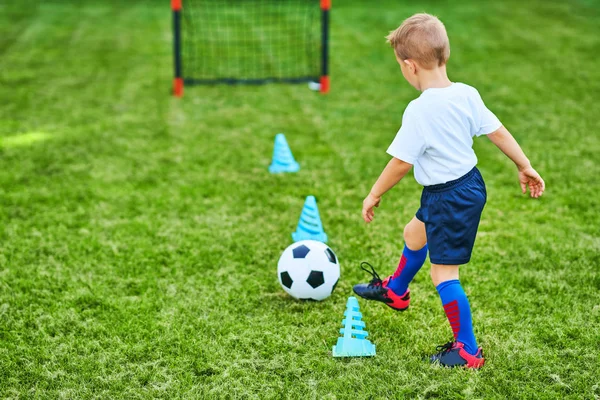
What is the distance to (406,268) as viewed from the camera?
3.43 meters

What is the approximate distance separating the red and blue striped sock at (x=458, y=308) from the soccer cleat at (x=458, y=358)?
30 mm

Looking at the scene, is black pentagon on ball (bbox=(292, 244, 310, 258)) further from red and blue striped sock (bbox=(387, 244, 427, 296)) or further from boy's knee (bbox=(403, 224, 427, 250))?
boy's knee (bbox=(403, 224, 427, 250))

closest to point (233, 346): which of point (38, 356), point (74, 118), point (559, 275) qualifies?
point (38, 356)

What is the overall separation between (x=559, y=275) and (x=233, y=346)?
1992mm

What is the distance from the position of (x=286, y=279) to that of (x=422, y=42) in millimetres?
1523

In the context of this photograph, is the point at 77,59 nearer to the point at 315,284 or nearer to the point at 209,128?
the point at 209,128

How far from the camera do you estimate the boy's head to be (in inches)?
112

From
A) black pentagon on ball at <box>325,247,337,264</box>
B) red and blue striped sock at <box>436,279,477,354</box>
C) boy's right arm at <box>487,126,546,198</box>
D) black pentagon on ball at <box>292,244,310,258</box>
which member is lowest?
black pentagon on ball at <box>325,247,337,264</box>

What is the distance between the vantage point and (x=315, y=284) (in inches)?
143

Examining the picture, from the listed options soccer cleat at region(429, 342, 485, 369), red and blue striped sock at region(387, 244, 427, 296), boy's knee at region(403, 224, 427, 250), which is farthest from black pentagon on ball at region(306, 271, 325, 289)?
soccer cleat at region(429, 342, 485, 369)

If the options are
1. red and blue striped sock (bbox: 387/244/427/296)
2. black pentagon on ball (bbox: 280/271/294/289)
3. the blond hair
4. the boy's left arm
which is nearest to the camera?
the blond hair

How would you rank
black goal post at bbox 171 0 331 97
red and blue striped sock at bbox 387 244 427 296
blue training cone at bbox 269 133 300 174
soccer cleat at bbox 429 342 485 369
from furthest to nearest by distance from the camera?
1. black goal post at bbox 171 0 331 97
2. blue training cone at bbox 269 133 300 174
3. red and blue striped sock at bbox 387 244 427 296
4. soccer cleat at bbox 429 342 485 369

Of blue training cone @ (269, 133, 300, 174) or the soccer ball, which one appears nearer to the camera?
the soccer ball

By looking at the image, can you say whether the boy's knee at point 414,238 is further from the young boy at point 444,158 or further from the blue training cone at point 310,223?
the blue training cone at point 310,223
